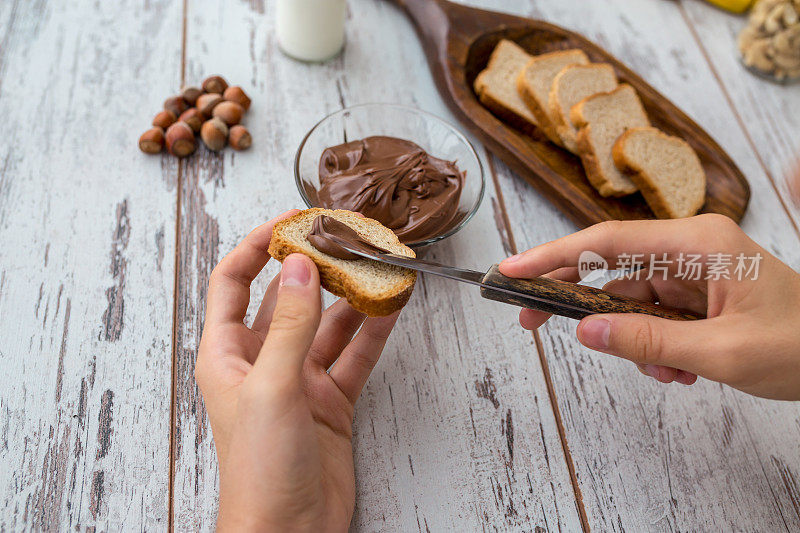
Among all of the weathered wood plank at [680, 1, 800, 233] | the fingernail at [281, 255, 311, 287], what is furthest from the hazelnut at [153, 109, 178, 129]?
the weathered wood plank at [680, 1, 800, 233]

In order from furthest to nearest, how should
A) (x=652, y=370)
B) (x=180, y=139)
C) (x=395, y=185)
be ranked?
1. (x=180, y=139)
2. (x=395, y=185)
3. (x=652, y=370)

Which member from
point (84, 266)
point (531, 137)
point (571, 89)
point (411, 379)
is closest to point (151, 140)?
point (84, 266)

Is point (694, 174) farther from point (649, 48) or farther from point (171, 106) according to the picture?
point (171, 106)

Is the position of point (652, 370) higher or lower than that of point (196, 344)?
higher

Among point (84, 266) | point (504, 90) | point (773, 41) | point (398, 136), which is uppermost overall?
point (773, 41)

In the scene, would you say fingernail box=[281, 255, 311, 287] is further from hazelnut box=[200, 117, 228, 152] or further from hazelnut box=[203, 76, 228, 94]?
hazelnut box=[203, 76, 228, 94]

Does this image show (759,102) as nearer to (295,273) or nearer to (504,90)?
(504,90)
